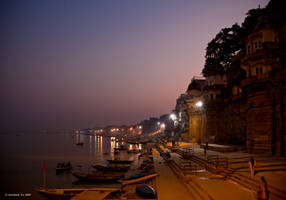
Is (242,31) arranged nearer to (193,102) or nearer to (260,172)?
(193,102)

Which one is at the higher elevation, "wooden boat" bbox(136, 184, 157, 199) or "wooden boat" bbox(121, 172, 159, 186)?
"wooden boat" bbox(136, 184, 157, 199)

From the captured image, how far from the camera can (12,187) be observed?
97.6 feet

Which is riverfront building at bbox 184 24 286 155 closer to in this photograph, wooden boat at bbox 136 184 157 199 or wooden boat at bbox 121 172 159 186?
wooden boat at bbox 121 172 159 186

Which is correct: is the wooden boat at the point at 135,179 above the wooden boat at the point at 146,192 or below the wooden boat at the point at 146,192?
below

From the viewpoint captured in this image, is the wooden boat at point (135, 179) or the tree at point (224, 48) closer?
the wooden boat at point (135, 179)

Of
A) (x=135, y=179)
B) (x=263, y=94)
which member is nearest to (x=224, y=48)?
(x=263, y=94)

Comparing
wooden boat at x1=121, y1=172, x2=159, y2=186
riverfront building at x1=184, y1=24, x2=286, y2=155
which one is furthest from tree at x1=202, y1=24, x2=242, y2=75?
wooden boat at x1=121, y1=172, x2=159, y2=186

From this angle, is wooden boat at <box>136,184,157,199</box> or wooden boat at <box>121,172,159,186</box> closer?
wooden boat at <box>136,184,157,199</box>

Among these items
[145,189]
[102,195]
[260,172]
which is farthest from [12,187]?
[260,172]

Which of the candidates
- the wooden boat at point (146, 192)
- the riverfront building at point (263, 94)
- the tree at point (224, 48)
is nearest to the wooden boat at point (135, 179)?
the wooden boat at point (146, 192)

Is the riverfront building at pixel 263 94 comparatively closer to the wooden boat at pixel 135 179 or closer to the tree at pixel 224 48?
the wooden boat at pixel 135 179

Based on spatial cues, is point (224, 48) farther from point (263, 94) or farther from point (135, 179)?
point (135, 179)

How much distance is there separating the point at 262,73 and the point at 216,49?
24849mm

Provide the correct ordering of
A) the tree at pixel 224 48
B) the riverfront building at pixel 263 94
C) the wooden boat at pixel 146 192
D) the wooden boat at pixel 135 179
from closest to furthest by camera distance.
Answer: the wooden boat at pixel 146 192
the wooden boat at pixel 135 179
the riverfront building at pixel 263 94
the tree at pixel 224 48
